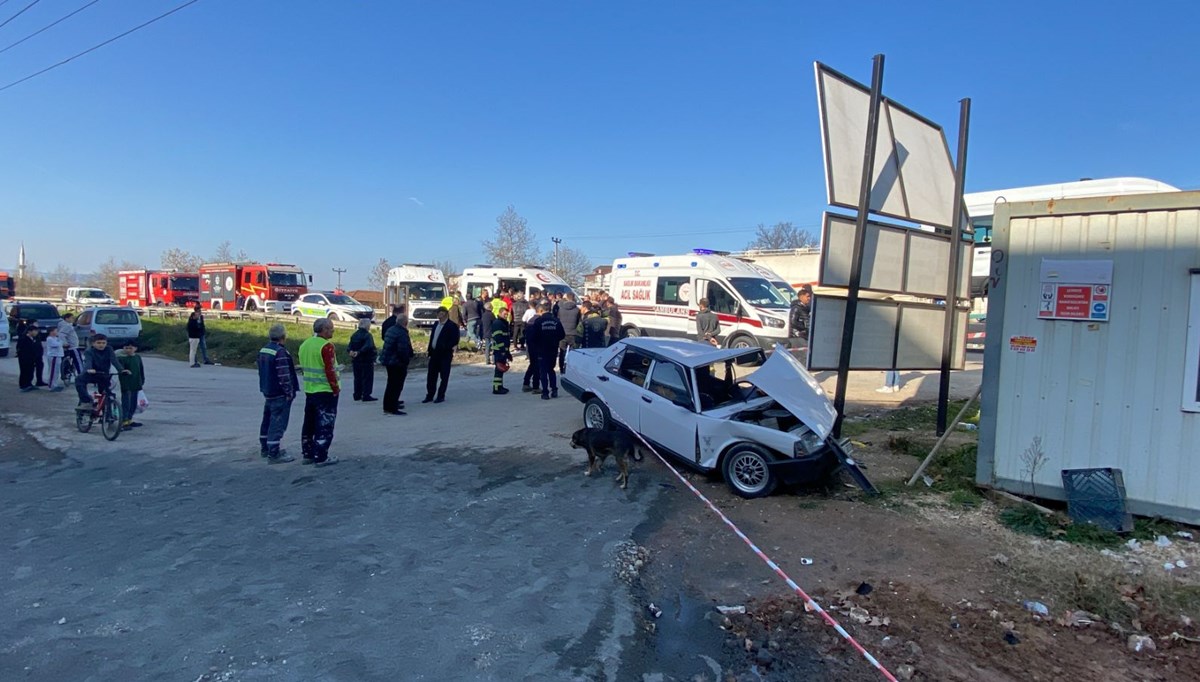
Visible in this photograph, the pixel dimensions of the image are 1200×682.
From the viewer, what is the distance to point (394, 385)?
11.5 metres

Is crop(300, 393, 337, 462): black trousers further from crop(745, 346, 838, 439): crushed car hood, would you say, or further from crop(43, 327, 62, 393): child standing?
crop(43, 327, 62, 393): child standing

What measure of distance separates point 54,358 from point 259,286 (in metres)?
22.0

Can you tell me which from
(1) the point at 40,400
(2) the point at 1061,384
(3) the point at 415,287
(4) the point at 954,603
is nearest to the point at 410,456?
(4) the point at 954,603

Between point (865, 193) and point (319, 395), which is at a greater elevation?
point (865, 193)

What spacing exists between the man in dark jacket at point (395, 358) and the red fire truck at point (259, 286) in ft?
84.4

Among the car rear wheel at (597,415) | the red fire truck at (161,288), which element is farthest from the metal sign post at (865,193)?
the red fire truck at (161,288)

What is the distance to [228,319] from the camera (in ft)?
103

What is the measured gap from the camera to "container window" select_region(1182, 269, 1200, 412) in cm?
568

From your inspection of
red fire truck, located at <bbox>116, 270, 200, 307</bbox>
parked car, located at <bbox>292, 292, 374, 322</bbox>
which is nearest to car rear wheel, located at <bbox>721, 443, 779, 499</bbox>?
parked car, located at <bbox>292, 292, 374, 322</bbox>

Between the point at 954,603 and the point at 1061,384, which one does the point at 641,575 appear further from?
the point at 1061,384

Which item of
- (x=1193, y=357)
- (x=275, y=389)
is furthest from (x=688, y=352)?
(x=275, y=389)

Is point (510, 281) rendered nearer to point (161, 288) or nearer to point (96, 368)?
point (96, 368)

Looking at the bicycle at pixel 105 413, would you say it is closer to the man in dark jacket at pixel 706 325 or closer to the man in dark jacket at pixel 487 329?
the man in dark jacket at pixel 487 329

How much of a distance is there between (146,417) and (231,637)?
9.39 meters
